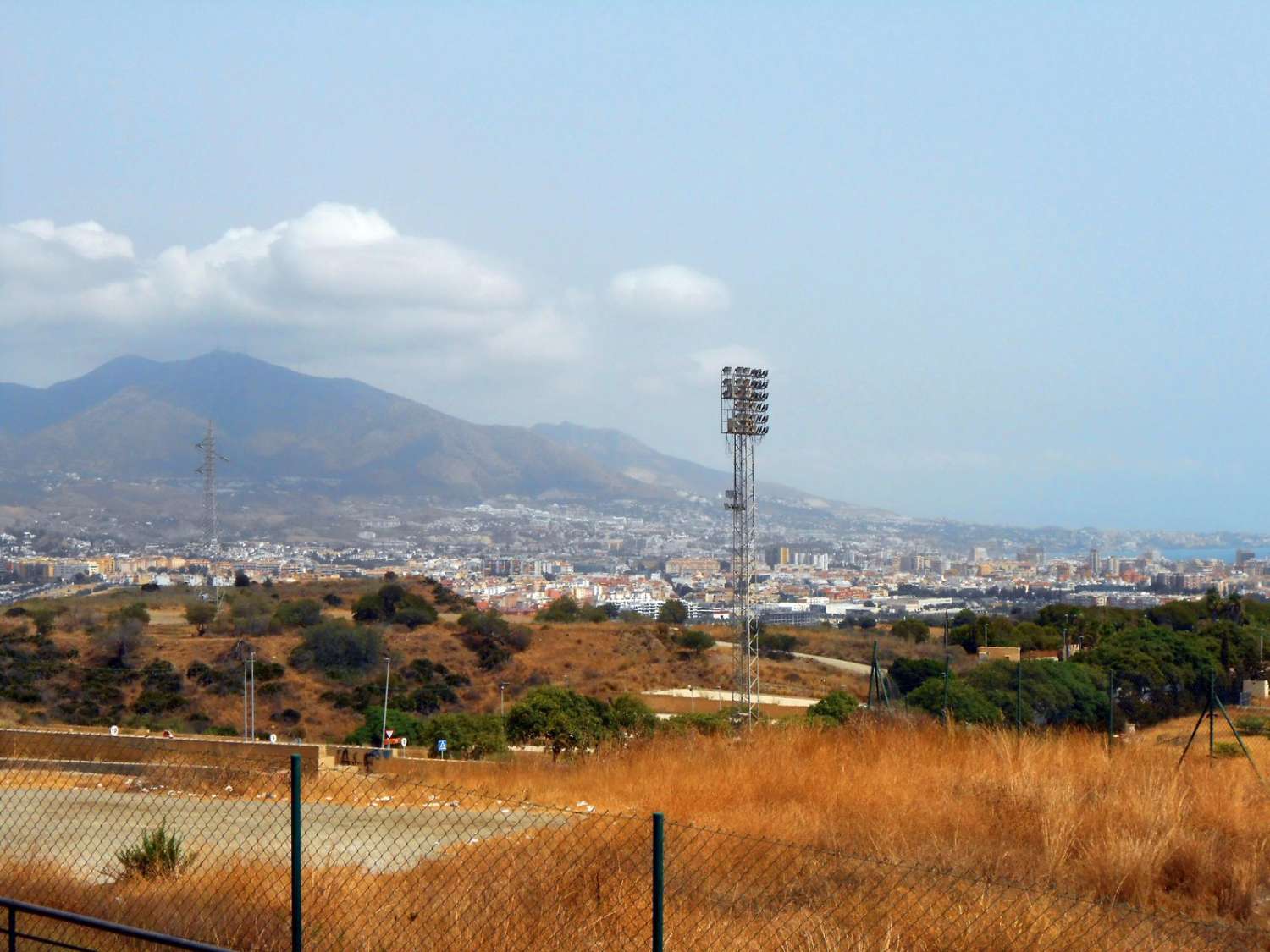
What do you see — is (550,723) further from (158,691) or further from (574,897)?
(158,691)

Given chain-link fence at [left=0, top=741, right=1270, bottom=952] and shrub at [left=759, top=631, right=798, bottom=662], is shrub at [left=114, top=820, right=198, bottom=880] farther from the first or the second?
shrub at [left=759, top=631, right=798, bottom=662]

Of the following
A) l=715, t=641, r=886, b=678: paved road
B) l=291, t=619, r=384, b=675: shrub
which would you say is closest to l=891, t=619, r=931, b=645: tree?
l=715, t=641, r=886, b=678: paved road

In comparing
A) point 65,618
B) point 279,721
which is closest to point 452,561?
point 65,618

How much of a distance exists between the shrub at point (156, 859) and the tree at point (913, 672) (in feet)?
74.7

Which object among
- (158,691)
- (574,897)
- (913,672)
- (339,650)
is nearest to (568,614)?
(339,650)

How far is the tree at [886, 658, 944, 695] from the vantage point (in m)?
30.4

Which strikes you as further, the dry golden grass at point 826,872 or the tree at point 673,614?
the tree at point 673,614

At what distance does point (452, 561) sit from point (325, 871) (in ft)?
515

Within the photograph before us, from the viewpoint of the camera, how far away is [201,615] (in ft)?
192

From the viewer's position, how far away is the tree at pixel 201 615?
187ft

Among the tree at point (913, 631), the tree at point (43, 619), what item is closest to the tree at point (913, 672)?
the tree at point (913, 631)

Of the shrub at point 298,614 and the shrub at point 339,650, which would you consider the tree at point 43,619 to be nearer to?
the shrub at point 298,614

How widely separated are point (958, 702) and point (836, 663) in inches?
1443

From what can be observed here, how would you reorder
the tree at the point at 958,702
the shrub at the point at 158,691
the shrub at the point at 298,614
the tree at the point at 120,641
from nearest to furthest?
the tree at the point at 958,702, the shrub at the point at 158,691, the tree at the point at 120,641, the shrub at the point at 298,614
